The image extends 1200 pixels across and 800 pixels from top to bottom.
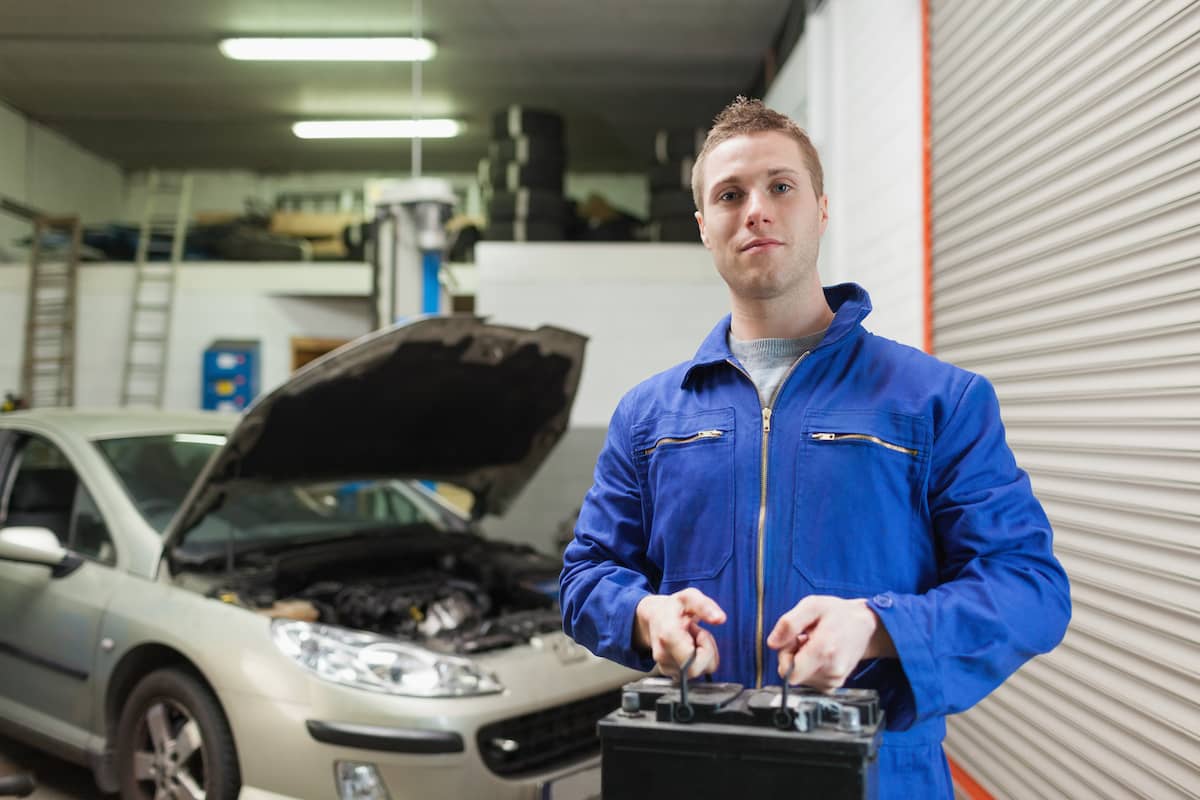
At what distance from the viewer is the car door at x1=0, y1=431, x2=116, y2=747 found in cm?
308

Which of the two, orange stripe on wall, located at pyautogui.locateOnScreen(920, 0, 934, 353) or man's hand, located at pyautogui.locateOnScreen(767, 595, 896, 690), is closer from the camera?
man's hand, located at pyautogui.locateOnScreen(767, 595, 896, 690)

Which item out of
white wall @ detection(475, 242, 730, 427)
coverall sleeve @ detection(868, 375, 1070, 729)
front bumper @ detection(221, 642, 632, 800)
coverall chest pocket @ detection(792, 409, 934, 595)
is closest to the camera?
coverall sleeve @ detection(868, 375, 1070, 729)

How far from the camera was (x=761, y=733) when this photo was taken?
0.96m

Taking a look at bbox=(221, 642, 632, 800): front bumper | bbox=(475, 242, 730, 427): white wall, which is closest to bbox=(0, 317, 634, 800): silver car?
bbox=(221, 642, 632, 800): front bumper

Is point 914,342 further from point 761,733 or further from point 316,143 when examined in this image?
point 316,143

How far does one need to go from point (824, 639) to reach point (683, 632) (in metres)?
0.15

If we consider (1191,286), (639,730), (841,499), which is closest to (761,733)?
(639,730)

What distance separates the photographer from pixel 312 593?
10.6ft

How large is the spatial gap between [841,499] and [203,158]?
12401 millimetres

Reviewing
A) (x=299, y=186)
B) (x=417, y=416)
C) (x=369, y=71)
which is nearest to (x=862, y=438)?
(x=417, y=416)

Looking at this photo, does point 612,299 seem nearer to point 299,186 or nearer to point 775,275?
point 775,275

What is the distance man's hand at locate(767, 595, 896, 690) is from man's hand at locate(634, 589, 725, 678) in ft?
0.26

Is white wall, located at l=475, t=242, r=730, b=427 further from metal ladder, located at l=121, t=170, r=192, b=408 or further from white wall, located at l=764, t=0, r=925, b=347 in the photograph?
metal ladder, located at l=121, t=170, r=192, b=408

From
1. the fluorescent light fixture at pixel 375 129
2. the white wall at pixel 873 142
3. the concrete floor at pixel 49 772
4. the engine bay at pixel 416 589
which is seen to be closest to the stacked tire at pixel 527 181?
the white wall at pixel 873 142
